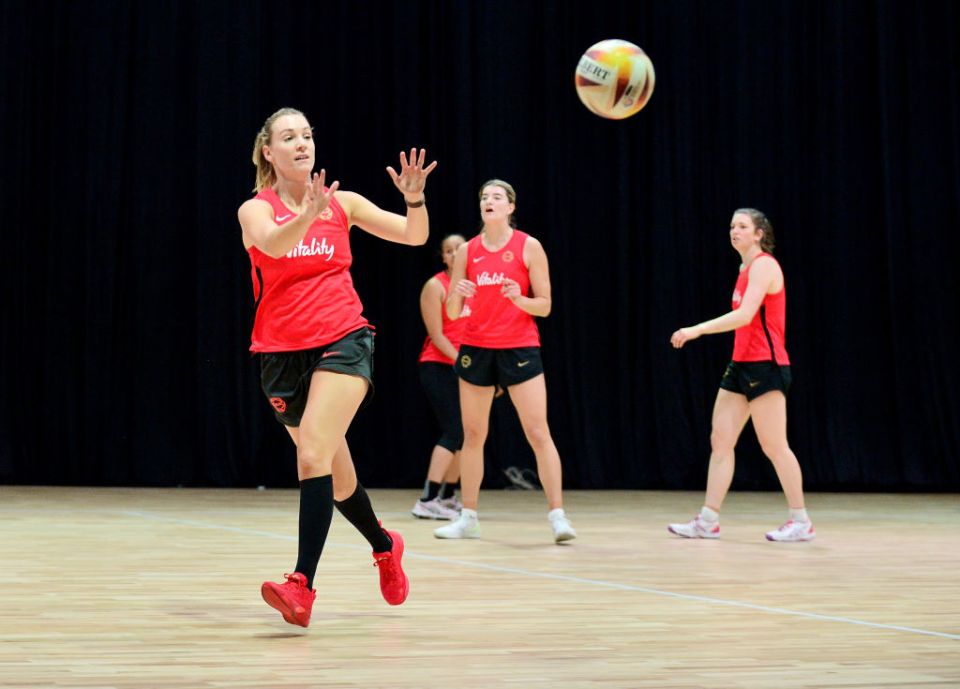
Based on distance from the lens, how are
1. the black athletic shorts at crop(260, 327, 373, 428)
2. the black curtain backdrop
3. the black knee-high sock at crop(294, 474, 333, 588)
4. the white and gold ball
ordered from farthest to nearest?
the black curtain backdrop
the white and gold ball
the black athletic shorts at crop(260, 327, 373, 428)
the black knee-high sock at crop(294, 474, 333, 588)

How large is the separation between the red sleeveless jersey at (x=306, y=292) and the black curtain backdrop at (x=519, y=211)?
6454 mm

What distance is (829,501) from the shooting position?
990 centimetres

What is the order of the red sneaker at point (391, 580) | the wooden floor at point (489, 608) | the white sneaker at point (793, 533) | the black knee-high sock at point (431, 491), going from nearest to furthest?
the wooden floor at point (489, 608)
the red sneaker at point (391, 580)
the white sneaker at point (793, 533)
the black knee-high sock at point (431, 491)

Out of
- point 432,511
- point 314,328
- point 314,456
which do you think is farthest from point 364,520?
point 432,511

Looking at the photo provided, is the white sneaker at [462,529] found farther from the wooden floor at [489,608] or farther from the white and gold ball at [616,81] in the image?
the white and gold ball at [616,81]

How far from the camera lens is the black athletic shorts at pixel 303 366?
409 centimetres

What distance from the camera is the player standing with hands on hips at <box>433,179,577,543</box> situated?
667 centimetres

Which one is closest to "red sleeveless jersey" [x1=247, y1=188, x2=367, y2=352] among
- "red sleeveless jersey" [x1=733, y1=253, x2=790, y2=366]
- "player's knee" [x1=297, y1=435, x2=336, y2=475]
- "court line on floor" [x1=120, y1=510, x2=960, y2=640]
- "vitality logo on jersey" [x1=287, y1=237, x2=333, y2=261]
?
"vitality logo on jersey" [x1=287, y1=237, x2=333, y2=261]

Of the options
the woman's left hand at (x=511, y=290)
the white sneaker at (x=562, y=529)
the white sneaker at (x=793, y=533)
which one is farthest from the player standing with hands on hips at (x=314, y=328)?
the white sneaker at (x=793, y=533)

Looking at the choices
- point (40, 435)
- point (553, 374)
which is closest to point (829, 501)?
point (553, 374)

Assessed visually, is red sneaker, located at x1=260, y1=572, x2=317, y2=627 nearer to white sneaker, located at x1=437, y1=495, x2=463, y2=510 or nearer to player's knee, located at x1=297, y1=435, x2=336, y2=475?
player's knee, located at x1=297, y1=435, x2=336, y2=475

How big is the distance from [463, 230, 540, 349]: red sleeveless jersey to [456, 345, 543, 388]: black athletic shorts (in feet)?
0.12

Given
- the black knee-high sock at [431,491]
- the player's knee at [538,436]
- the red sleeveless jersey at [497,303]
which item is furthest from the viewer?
the black knee-high sock at [431,491]

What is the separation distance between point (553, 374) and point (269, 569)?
5.75 m
